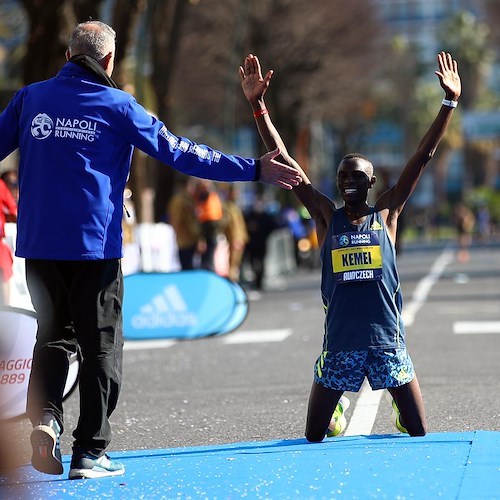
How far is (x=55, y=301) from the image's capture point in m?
6.55

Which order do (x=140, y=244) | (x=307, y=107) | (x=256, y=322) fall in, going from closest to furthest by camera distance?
(x=256, y=322) < (x=140, y=244) < (x=307, y=107)

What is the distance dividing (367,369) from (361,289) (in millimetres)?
380

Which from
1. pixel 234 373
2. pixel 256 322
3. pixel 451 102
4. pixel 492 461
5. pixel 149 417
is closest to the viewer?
pixel 492 461

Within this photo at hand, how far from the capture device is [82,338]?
6488 mm

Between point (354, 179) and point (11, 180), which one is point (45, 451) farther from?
point (11, 180)

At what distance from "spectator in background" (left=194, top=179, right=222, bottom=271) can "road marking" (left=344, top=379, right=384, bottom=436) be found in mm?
11328

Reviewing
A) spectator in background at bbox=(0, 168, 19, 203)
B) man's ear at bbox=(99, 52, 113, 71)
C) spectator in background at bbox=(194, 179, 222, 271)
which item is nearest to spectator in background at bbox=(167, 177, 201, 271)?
spectator in background at bbox=(194, 179, 222, 271)

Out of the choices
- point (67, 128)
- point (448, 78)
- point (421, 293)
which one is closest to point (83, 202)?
point (67, 128)

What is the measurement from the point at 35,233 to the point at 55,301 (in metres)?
0.32

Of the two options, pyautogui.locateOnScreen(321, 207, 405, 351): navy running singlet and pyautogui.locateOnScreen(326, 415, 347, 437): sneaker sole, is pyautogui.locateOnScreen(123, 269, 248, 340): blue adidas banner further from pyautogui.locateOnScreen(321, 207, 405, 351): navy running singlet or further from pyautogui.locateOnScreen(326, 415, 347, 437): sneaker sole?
pyautogui.locateOnScreen(321, 207, 405, 351): navy running singlet

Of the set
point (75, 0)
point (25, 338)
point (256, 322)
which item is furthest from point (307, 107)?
point (25, 338)

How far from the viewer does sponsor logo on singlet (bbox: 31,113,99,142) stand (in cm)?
643

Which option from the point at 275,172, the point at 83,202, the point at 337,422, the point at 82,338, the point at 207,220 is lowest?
the point at 337,422

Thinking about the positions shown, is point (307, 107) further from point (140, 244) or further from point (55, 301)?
point (55, 301)
